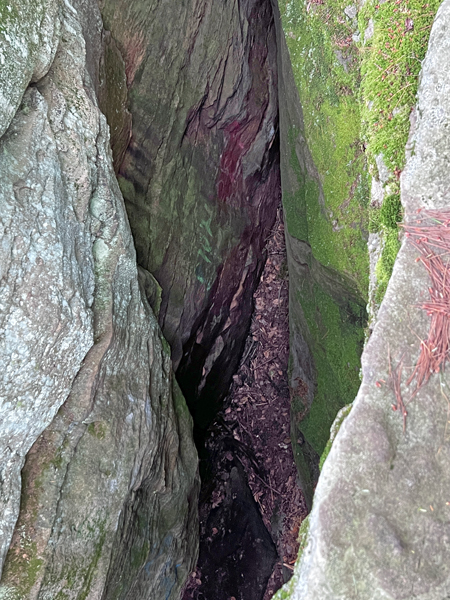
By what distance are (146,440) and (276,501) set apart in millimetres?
2894

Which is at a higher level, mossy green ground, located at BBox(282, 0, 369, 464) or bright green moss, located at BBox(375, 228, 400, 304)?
mossy green ground, located at BBox(282, 0, 369, 464)

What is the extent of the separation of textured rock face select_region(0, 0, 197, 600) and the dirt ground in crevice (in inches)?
86.1

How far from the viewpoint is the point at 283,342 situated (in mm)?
5340

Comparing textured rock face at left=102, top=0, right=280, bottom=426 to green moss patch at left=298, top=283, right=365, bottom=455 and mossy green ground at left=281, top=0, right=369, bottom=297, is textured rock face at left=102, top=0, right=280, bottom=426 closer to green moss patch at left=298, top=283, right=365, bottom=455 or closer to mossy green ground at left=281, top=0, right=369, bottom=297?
mossy green ground at left=281, top=0, right=369, bottom=297

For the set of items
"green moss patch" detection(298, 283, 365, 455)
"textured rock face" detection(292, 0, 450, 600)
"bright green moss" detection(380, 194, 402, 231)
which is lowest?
"textured rock face" detection(292, 0, 450, 600)

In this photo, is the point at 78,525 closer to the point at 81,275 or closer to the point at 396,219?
the point at 81,275

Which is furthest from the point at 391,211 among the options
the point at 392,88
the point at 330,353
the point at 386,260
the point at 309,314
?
the point at 309,314

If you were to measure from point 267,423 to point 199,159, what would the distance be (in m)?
3.41

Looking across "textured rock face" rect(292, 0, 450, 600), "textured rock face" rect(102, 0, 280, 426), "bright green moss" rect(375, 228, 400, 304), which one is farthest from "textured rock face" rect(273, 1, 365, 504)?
"textured rock face" rect(292, 0, 450, 600)

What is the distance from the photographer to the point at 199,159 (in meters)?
3.87

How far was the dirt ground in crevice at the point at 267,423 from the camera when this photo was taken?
4.89 meters

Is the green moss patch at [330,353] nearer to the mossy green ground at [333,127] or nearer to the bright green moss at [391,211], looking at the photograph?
the mossy green ground at [333,127]

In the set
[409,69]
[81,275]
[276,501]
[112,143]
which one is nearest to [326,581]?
[81,275]

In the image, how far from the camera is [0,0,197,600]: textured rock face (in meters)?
2.01
